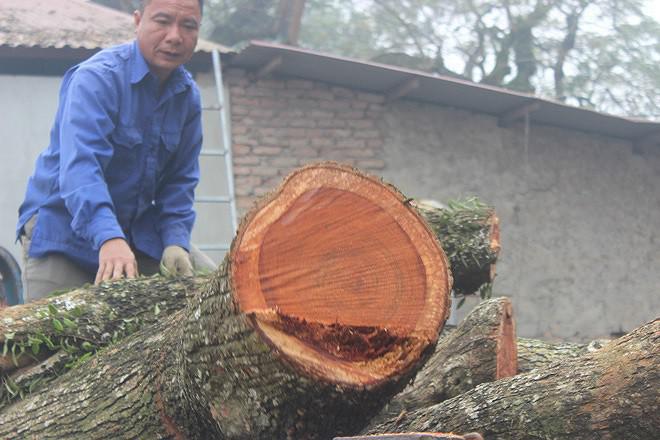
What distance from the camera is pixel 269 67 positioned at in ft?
28.8

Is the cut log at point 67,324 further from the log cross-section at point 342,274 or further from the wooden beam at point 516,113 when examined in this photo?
the wooden beam at point 516,113

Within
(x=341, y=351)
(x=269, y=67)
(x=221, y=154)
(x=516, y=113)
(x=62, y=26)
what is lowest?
(x=341, y=351)

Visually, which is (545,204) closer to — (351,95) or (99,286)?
→ (351,95)

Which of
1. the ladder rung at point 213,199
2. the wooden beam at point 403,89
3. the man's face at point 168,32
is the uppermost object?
the wooden beam at point 403,89

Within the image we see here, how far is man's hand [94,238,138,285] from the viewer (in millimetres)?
3570

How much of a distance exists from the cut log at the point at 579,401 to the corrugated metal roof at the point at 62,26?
6.23 m

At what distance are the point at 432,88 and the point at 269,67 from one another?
1.47 meters

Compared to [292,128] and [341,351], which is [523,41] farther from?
[341,351]

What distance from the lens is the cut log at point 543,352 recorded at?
331cm

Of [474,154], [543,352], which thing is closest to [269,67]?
[474,154]

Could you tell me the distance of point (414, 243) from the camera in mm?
2520

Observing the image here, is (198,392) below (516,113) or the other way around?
below

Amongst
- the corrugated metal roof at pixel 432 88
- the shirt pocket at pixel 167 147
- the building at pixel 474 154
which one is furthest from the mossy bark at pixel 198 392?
the corrugated metal roof at pixel 432 88

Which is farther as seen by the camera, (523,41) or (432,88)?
(523,41)
